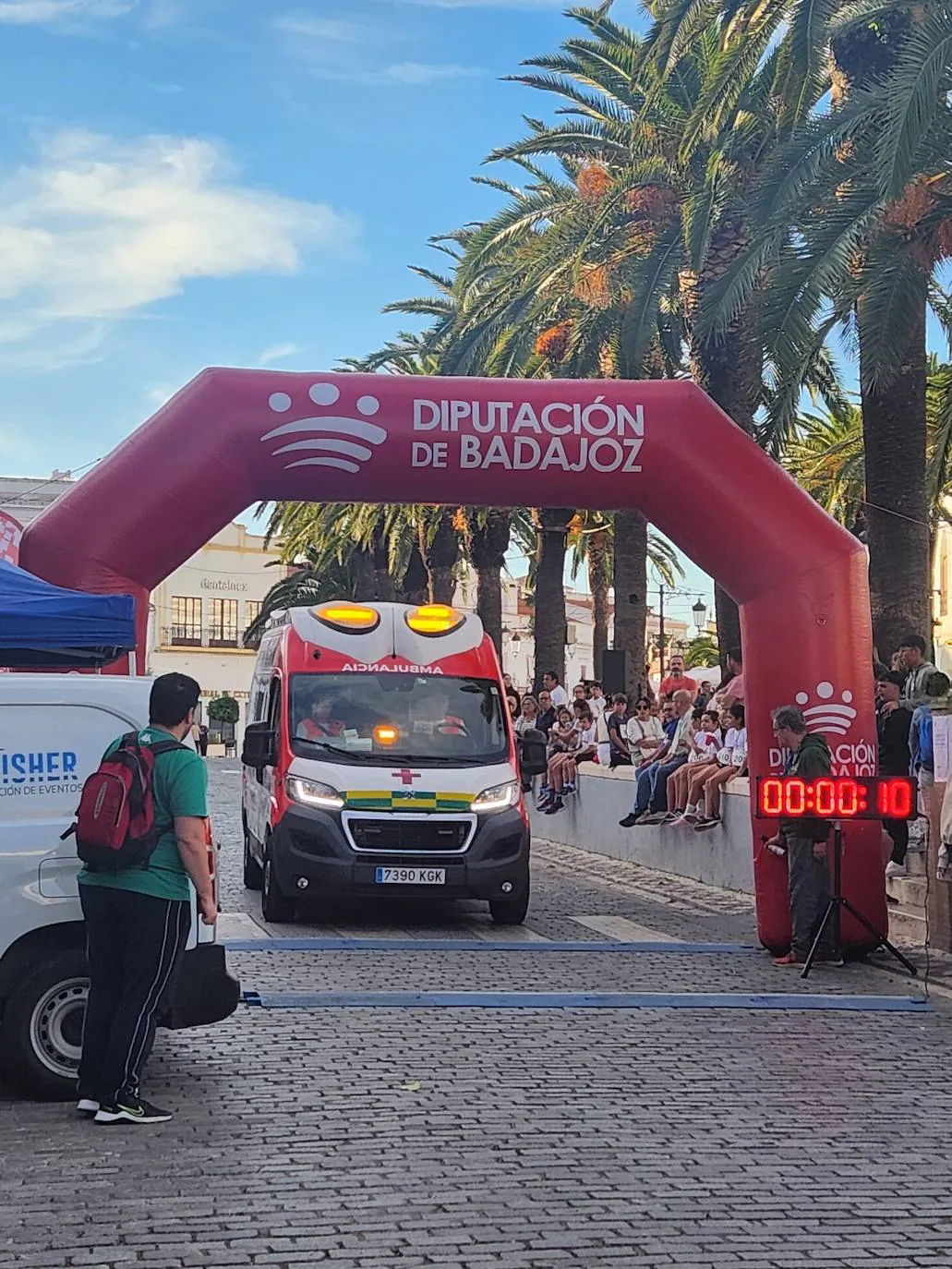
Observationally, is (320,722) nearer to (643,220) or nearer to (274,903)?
(274,903)

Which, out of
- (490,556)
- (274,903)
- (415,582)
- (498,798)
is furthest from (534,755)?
(415,582)

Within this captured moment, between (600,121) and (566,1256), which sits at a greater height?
(600,121)

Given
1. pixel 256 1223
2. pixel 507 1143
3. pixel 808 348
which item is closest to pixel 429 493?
pixel 808 348

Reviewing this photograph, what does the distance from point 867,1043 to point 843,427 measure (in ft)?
105

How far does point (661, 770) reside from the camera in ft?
65.9

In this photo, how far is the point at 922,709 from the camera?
13781mm

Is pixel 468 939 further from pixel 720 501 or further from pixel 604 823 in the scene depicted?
pixel 604 823

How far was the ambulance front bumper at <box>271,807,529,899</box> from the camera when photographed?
13695 millimetres

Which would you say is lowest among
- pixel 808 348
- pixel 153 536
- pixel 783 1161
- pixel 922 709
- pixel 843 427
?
pixel 783 1161

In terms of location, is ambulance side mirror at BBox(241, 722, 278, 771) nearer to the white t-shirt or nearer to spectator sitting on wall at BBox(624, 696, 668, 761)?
the white t-shirt

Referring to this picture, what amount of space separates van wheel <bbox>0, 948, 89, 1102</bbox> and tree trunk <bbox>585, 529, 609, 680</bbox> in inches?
1249

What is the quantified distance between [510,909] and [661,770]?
20.0 feet

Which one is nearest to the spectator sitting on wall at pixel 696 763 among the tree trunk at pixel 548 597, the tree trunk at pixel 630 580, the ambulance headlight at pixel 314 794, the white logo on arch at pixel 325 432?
the ambulance headlight at pixel 314 794

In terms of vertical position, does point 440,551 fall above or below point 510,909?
above
